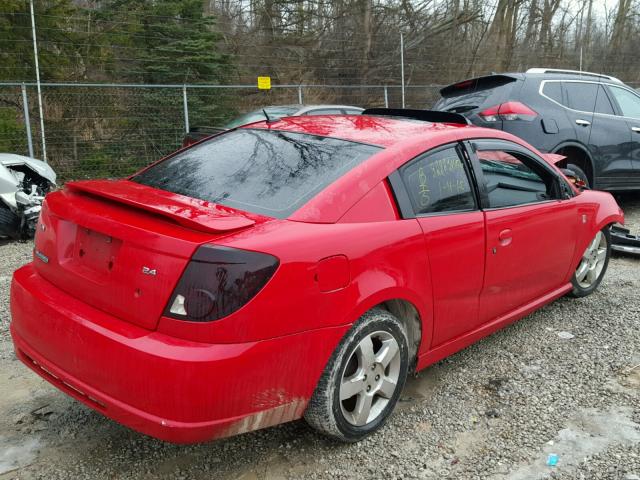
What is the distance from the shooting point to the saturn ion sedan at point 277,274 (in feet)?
7.08

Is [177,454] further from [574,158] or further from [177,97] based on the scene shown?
[177,97]

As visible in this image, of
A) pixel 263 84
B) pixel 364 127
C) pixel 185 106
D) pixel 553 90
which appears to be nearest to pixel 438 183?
pixel 364 127

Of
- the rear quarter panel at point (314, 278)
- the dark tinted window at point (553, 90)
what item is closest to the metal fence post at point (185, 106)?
the dark tinted window at point (553, 90)

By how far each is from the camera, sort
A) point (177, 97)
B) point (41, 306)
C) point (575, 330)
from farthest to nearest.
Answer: point (177, 97)
point (575, 330)
point (41, 306)

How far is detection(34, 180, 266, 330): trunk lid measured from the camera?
2207 mm

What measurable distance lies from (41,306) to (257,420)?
1079 millimetres

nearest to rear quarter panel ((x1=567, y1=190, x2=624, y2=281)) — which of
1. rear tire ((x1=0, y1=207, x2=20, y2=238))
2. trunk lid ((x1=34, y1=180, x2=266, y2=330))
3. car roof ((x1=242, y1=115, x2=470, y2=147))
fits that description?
car roof ((x1=242, y1=115, x2=470, y2=147))

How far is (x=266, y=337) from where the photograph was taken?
2215 mm

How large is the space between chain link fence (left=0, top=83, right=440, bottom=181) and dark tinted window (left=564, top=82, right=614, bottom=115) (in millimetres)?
Result: 7200

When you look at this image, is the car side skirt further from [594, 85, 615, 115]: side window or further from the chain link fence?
the chain link fence

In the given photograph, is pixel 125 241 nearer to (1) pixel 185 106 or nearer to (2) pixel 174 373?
(2) pixel 174 373

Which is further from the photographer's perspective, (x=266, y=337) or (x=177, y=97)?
(x=177, y=97)

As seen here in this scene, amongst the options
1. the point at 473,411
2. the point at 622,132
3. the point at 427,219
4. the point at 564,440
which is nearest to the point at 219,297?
the point at 427,219

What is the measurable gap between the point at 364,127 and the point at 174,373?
1858 mm
